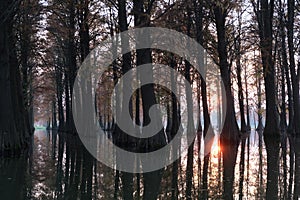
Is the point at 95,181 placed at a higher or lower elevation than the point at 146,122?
lower

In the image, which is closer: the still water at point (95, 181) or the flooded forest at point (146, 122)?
the still water at point (95, 181)

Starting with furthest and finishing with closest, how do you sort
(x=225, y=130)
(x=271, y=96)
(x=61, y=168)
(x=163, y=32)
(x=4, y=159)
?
(x=271, y=96), (x=225, y=130), (x=163, y=32), (x=4, y=159), (x=61, y=168)

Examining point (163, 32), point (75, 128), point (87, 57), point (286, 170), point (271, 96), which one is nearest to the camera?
point (286, 170)

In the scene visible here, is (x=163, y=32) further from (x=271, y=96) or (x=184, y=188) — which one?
(x=184, y=188)

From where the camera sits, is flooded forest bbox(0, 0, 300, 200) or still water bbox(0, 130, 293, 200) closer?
still water bbox(0, 130, 293, 200)

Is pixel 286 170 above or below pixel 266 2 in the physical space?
below

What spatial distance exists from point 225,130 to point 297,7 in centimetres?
1090

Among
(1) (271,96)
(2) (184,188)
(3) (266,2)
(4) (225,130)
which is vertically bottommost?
(2) (184,188)

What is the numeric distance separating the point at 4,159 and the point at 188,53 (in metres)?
13.9

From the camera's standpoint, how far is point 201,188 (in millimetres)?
7180

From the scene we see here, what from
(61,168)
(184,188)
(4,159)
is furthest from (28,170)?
(184,188)

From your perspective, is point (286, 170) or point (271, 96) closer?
point (286, 170)

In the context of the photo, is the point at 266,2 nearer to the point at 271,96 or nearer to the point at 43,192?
the point at 271,96

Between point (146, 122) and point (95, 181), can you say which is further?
point (146, 122)
